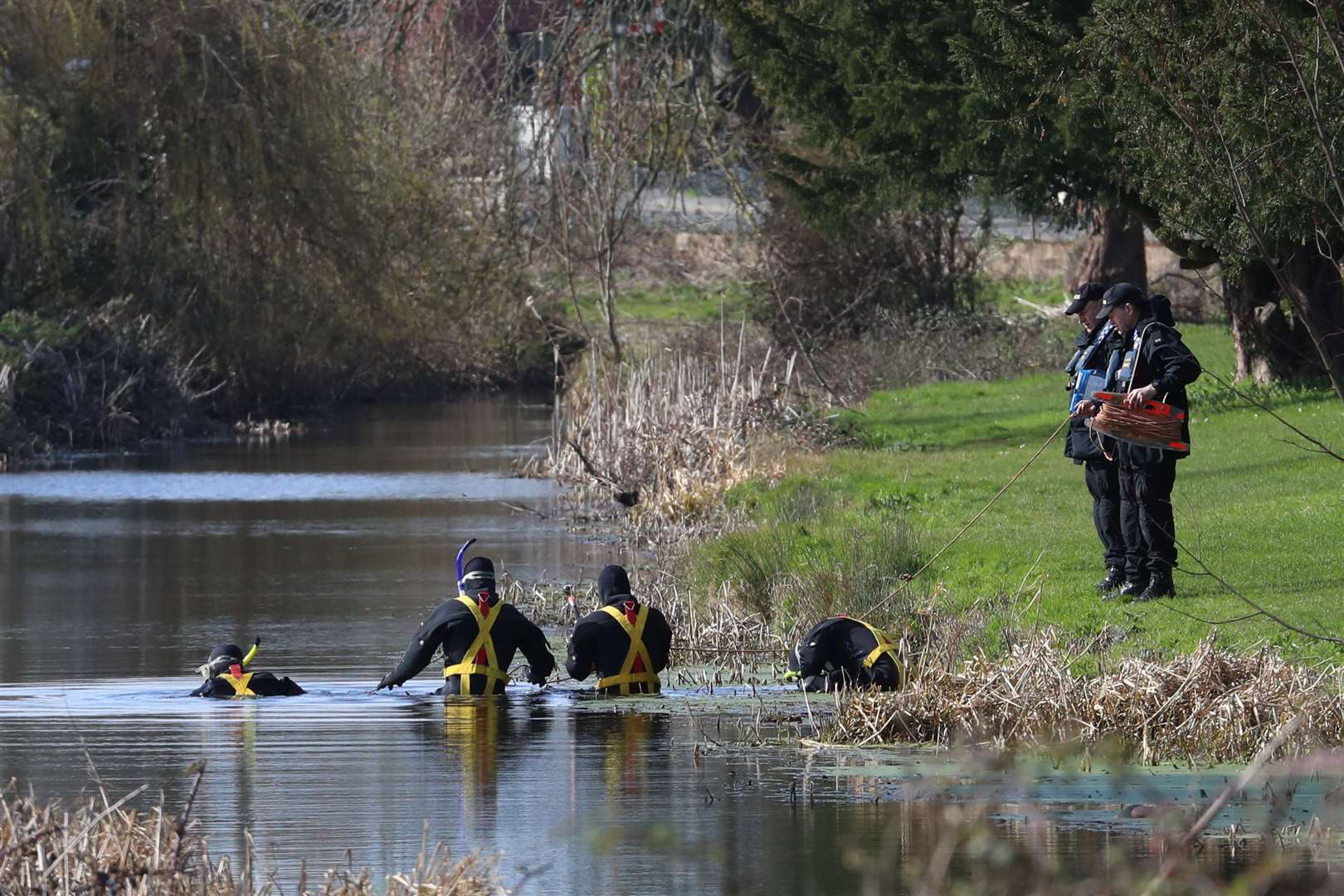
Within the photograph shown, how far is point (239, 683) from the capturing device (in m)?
13.4

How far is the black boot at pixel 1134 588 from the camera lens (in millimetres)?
13820

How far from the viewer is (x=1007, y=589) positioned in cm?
1472

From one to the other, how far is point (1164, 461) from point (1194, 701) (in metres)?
2.42

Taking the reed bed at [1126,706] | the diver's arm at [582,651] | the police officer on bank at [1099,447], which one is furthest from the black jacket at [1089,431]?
the diver's arm at [582,651]

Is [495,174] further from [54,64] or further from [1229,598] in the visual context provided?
[1229,598]

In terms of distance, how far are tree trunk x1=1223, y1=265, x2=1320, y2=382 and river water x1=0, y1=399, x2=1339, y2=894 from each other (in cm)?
862

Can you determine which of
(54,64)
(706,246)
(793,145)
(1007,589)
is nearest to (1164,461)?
(1007,589)

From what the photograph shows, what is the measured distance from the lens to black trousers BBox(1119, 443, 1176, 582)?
1325 cm

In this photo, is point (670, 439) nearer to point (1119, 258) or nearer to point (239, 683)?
point (239, 683)

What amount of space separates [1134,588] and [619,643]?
10.4ft

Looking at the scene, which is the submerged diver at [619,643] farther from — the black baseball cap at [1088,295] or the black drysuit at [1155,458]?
the black baseball cap at [1088,295]

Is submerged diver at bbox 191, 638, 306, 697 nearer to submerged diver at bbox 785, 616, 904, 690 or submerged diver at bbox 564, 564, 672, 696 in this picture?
submerged diver at bbox 564, 564, 672, 696

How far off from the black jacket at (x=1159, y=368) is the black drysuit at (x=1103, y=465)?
0.20m

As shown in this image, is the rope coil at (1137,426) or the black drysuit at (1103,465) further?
the black drysuit at (1103,465)
